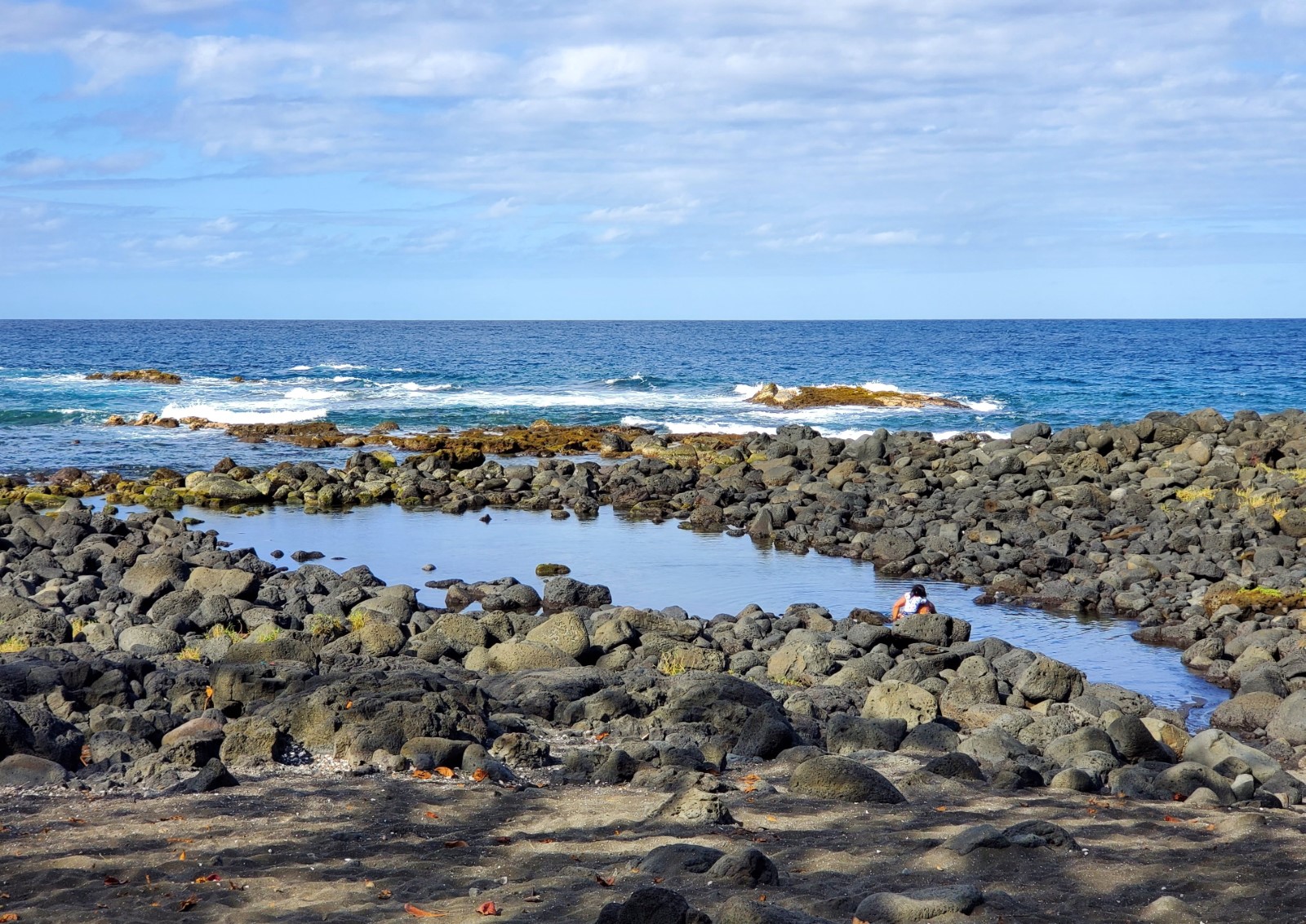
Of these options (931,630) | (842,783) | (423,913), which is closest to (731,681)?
(842,783)

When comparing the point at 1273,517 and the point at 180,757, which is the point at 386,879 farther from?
the point at 1273,517

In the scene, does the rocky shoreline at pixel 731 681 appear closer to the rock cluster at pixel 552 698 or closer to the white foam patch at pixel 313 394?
the rock cluster at pixel 552 698

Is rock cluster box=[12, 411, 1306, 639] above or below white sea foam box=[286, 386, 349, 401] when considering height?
below

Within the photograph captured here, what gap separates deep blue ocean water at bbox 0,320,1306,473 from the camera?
4584cm

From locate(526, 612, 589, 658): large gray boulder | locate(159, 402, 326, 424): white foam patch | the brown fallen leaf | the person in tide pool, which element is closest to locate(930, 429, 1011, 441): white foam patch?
the person in tide pool

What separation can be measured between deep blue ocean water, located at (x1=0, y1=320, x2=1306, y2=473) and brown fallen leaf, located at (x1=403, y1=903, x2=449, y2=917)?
105ft

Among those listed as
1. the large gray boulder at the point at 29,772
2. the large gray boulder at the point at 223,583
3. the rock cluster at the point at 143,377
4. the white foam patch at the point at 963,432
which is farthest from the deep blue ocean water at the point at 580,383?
the large gray boulder at the point at 29,772

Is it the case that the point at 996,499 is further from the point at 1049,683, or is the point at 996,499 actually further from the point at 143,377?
the point at 143,377

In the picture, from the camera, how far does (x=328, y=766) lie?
31.7ft

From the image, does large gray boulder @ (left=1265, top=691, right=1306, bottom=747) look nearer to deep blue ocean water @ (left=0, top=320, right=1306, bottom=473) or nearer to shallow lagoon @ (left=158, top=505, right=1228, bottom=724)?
shallow lagoon @ (left=158, top=505, right=1228, bottom=724)

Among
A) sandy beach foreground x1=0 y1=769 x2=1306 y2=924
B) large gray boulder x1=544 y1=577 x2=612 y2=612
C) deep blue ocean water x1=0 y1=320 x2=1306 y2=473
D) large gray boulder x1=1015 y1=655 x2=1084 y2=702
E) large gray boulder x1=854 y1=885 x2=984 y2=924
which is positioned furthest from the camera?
deep blue ocean water x1=0 y1=320 x2=1306 y2=473

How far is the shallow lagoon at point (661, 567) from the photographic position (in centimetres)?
1645

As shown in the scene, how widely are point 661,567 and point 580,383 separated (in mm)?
45174

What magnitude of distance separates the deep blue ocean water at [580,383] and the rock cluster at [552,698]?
70.5ft
